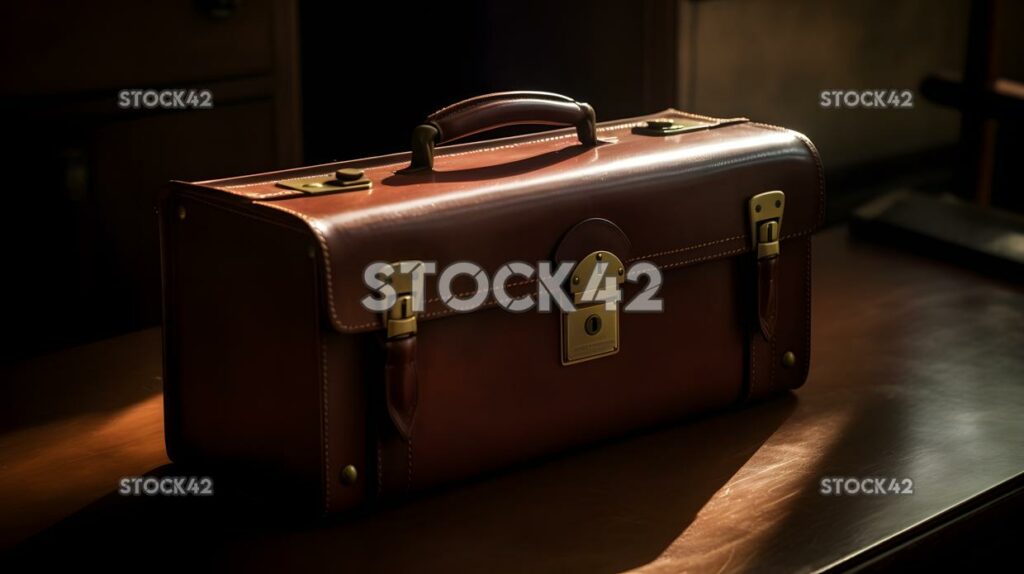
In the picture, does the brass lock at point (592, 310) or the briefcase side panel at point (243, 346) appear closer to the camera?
the briefcase side panel at point (243, 346)

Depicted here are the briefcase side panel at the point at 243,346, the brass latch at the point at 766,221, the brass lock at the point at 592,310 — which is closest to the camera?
the briefcase side panel at the point at 243,346

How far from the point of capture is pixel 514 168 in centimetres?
105

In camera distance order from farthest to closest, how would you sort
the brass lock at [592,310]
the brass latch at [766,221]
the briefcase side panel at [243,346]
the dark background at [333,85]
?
the dark background at [333,85] → the brass latch at [766,221] → the brass lock at [592,310] → the briefcase side panel at [243,346]

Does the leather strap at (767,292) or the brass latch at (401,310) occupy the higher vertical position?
the brass latch at (401,310)

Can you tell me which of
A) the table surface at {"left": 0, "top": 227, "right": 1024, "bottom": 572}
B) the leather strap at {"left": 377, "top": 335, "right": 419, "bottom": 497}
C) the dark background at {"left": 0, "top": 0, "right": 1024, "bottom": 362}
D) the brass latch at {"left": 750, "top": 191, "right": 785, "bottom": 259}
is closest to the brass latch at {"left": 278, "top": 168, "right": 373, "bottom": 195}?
the leather strap at {"left": 377, "top": 335, "right": 419, "bottom": 497}

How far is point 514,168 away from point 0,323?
2.25 ft

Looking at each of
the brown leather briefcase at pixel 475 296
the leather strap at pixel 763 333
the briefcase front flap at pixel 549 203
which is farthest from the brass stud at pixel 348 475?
the leather strap at pixel 763 333

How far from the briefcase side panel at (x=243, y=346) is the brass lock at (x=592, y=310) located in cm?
22

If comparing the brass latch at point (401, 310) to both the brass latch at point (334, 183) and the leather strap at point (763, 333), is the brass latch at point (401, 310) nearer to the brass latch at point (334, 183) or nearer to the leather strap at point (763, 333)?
the brass latch at point (334, 183)

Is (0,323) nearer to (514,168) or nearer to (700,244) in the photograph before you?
(514,168)

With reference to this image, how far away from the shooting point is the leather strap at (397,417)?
3.00 ft

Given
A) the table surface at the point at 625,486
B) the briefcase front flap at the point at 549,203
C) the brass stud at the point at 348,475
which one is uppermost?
the briefcase front flap at the point at 549,203

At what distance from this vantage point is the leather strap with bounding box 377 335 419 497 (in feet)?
3.00

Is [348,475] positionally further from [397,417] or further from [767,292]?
[767,292]
